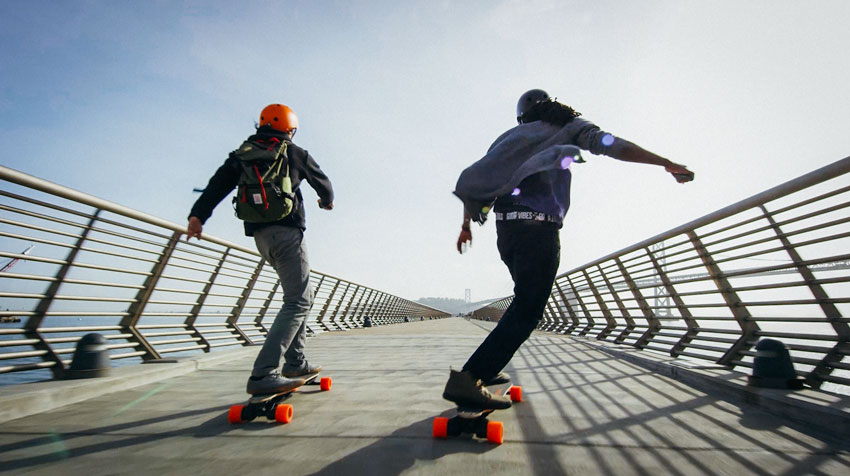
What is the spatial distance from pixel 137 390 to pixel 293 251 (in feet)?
5.37

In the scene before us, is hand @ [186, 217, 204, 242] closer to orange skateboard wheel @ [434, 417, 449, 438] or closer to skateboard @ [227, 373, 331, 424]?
skateboard @ [227, 373, 331, 424]

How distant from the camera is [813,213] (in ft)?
8.73

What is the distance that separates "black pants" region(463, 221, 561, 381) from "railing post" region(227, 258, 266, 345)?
463 cm

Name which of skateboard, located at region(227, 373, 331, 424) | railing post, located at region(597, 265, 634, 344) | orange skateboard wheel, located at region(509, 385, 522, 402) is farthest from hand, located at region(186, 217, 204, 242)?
railing post, located at region(597, 265, 634, 344)

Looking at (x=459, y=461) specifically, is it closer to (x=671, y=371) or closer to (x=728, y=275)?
(x=671, y=371)

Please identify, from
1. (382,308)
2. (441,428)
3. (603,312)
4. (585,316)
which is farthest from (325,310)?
(441,428)

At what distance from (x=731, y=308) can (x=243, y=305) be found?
5791 mm

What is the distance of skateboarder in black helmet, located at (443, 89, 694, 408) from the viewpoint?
1.89m

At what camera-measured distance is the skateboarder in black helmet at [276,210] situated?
2.32 metres

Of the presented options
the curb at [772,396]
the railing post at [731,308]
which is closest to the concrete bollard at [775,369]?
the curb at [772,396]

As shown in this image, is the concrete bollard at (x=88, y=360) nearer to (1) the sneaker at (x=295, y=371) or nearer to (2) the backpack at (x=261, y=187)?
(1) the sneaker at (x=295, y=371)

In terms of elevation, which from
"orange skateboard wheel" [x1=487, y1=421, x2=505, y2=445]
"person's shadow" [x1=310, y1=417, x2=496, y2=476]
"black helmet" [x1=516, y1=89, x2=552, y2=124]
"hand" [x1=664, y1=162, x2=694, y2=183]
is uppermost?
"black helmet" [x1=516, y1=89, x2=552, y2=124]

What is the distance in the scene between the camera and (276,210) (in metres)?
2.36

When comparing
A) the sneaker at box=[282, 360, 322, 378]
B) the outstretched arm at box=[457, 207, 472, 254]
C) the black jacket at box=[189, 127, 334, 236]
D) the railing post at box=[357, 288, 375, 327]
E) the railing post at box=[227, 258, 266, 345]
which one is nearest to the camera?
the outstretched arm at box=[457, 207, 472, 254]
